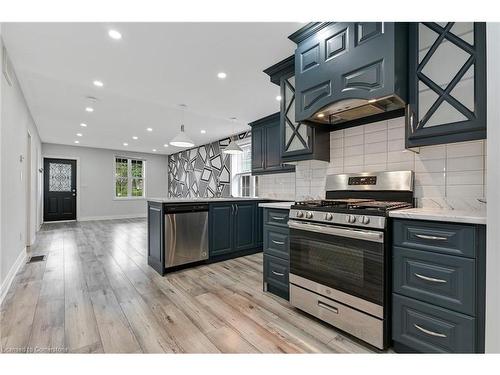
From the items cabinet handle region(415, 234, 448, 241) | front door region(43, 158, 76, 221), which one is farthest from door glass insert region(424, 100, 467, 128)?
front door region(43, 158, 76, 221)

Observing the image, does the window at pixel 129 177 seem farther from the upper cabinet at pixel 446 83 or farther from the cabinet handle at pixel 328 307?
the upper cabinet at pixel 446 83

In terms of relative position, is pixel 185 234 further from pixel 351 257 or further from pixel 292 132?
pixel 351 257

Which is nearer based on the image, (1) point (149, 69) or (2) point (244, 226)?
(1) point (149, 69)

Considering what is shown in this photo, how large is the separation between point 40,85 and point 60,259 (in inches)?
99.7

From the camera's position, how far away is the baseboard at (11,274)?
7.51 ft

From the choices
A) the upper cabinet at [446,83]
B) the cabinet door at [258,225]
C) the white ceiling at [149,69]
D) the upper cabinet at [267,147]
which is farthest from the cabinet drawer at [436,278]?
the cabinet door at [258,225]

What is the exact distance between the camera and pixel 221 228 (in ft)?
11.5

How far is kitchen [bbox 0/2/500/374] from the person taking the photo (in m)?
1.42

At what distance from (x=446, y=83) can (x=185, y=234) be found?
3003mm

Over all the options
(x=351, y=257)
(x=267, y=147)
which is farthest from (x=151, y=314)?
(x=267, y=147)

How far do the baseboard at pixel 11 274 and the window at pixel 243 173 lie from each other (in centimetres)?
394

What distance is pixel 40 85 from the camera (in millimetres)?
3260
